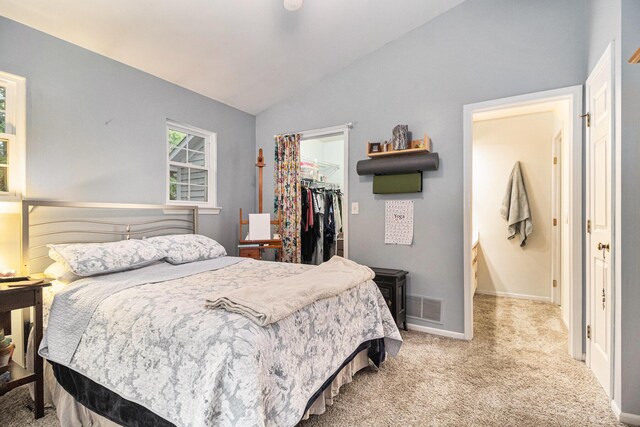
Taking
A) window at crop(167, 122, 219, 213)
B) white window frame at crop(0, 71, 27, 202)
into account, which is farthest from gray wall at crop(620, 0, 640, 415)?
white window frame at crop(0, 71, 27, 202)

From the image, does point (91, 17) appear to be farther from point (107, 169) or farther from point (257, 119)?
point (257, 119)

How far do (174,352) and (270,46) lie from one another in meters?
2.86

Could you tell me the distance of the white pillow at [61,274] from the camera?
2.12m

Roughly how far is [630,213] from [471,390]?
141 cm

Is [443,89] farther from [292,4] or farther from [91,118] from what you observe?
[91,118]

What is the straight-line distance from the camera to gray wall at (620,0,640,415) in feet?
5.80

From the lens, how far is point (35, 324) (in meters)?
1.89

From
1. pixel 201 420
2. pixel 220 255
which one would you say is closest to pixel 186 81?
pixel 220 255

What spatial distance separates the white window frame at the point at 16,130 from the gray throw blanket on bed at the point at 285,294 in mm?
1789

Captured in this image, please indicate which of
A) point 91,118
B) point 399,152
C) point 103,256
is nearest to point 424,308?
point 399,152

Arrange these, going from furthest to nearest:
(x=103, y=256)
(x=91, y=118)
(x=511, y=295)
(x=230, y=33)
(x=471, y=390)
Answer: (x=511, y=295)
(x=230, y=33)
(x=91, y=118)
(x=103, y=256)
(x=471, y=390)

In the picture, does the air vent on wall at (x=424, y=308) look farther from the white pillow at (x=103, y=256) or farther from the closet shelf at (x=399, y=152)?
the white pillow at (x=103, y=256)

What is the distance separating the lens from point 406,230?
3332 millimetres

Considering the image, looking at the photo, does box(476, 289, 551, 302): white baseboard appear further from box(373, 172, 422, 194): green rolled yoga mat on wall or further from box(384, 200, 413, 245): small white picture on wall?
box(373, 172, 422, 194): green rolled yoga mat on wall
